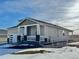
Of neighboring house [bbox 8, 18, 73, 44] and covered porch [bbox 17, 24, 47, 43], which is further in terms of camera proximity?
neighboring house [bbox 8, 18, 73, 44]

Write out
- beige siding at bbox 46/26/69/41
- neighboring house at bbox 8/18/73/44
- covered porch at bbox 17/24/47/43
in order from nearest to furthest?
1. covered porch at bbox 17/24/47/43
2. neighboring house at bbox 8/18/73/44
3. beige siding at bbox 46/26/69/41

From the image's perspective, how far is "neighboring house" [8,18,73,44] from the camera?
24328 millimetres

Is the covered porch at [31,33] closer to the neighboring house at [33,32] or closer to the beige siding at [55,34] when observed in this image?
the neighboring house at [33,32]

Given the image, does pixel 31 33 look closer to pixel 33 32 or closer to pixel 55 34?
pixel 33 32

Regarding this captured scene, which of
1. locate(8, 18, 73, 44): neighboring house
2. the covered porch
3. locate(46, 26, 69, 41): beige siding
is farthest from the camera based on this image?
locate(46, 26, 69, 41): beige siding

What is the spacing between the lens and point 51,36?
91.0ft

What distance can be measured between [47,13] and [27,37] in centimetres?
1204

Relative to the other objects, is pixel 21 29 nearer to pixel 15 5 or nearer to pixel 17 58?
pixel 15 5

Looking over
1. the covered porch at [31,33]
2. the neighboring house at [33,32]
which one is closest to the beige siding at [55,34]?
the neighboring house at [33,32]

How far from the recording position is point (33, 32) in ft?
87.8

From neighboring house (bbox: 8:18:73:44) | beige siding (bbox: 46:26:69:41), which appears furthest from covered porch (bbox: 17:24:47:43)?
beige siding (bbox: 46:26:69:41)

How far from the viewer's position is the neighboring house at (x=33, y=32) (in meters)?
24.3

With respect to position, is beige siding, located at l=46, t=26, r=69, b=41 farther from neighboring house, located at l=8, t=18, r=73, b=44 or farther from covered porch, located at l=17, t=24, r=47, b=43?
covered porch, located at l=17, t=24, r=47, b=43

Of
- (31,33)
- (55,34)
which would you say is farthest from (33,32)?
(55,34)
